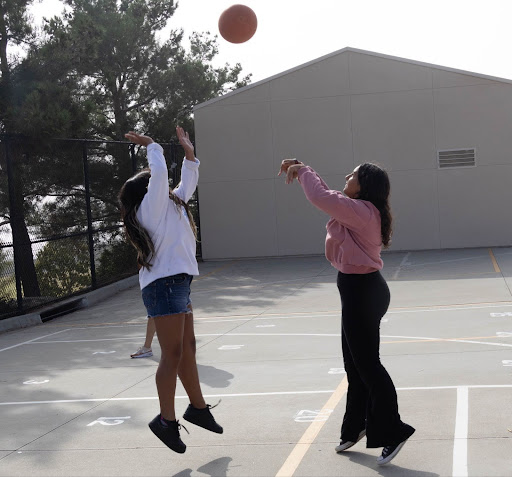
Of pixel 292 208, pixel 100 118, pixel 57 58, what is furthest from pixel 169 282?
pixel 100 118

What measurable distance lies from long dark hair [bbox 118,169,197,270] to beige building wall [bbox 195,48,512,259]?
57.3 ft

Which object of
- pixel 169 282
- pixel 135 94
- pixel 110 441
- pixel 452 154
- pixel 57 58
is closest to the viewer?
pixel 169 282

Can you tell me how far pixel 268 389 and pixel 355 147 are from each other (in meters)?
15.8

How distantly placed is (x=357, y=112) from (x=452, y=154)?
9.09 feet

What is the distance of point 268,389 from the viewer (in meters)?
7.62

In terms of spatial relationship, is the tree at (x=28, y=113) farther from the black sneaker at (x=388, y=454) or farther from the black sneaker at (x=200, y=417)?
the black sneaker at (x=388, y=454)

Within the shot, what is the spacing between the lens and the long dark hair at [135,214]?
527 cm

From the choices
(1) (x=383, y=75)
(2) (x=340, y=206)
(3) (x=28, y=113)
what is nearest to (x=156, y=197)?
(2) (x=340, y=206)

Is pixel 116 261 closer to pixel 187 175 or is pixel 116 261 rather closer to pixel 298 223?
pixel 298 223

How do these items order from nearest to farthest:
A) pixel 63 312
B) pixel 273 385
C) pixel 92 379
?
pixel 273 385 → pixel 92 379 → pixel 63 312

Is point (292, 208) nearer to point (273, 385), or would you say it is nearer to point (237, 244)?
point (237, 244)

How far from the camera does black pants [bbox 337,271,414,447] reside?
512 centimetres

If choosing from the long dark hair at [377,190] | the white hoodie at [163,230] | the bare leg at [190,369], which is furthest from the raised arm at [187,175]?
the long dark hair at [377,190]

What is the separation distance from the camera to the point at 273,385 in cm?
779
